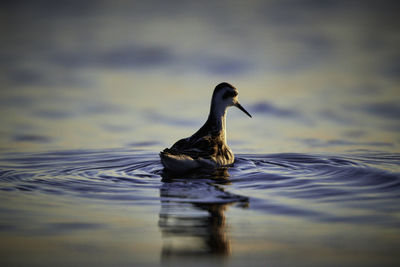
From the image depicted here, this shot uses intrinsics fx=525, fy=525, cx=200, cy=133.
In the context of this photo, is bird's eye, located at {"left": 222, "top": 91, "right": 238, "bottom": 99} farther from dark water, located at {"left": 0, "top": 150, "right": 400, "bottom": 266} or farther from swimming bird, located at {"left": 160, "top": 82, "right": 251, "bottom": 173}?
dark water, located at {"left": 0, "top": 150, "right": 400, "bottom": 266}

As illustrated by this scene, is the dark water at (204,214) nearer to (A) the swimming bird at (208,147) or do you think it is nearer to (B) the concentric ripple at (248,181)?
(B) the concentric ripple at (248,181)

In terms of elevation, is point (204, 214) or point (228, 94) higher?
point (228, 94)

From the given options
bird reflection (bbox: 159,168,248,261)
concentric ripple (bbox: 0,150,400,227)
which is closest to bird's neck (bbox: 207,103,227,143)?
concentric ripple (bbox: 0,150,400,227)

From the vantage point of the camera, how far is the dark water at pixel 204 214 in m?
5.01

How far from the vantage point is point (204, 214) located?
6.20m

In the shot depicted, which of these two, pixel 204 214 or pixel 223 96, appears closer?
pixel 204 214

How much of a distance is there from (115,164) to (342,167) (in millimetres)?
4312

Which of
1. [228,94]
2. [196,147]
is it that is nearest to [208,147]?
[196,147]

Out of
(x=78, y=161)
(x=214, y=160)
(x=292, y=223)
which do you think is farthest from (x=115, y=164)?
(x=292, y=223)

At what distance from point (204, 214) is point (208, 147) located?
4.07 metres

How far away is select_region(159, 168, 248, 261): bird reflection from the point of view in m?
5.08

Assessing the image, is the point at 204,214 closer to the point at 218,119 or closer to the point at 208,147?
the point at 208,147

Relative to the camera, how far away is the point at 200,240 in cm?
528

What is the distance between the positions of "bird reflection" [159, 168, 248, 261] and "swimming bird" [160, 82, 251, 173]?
19.9 inches
